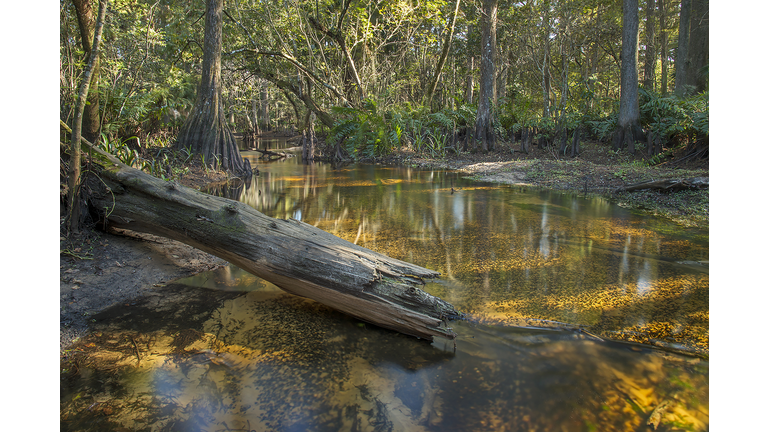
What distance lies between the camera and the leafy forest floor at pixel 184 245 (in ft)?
11.9

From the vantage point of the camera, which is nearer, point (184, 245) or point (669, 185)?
point (184, 245)

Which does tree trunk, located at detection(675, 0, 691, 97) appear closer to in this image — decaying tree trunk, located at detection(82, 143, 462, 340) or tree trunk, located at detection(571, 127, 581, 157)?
tree trunk, located at detection(571, 127, 581, 157)

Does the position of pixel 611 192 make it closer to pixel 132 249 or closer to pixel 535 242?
pixel 535 242

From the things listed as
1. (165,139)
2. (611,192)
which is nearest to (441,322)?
(611,192)

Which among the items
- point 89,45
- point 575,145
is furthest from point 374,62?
point 89,45

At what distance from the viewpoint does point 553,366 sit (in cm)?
273

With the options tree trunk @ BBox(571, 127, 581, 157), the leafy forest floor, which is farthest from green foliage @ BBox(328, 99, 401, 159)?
tree trunk @ BBox(571, 127, 581, 157)

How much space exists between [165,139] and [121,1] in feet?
12.1

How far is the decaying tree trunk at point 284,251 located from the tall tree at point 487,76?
12.5 metres

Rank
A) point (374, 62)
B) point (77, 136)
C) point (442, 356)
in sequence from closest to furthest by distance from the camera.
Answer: point (442, 356) → point (77, 136) → point (374, 62)

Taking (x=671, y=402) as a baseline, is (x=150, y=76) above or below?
above

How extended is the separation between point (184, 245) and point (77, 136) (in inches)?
59.7

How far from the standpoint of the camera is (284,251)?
3.35m

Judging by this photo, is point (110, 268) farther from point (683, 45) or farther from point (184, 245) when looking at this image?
point (683, 45)
